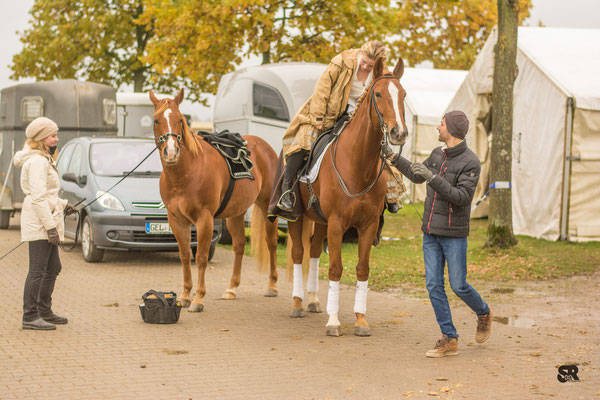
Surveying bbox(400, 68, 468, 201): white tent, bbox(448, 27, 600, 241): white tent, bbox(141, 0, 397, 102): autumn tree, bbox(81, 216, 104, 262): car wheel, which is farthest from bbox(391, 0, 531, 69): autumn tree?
bbox(81, 216, 104, 262): car wheel

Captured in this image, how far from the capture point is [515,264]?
13.1 metres

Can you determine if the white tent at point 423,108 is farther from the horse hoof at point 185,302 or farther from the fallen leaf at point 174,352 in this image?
the fallen leaf at point 174,352

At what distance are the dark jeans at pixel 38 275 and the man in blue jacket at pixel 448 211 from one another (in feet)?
11.6

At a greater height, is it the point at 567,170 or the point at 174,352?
the point at 567,170

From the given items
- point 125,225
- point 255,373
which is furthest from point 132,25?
point 255,373

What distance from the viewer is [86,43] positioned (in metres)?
38.6

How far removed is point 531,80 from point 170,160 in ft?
35.8

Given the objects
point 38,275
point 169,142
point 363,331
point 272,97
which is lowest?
point 363,331

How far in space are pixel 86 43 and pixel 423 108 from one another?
61.1ft

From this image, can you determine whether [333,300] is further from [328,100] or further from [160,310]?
[328,100]

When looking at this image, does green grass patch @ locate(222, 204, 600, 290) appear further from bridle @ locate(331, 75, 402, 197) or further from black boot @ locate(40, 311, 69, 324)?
black boot @ locate(40, 311, 69, 324)

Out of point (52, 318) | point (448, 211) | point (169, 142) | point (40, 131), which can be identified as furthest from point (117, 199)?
point (448, 211)

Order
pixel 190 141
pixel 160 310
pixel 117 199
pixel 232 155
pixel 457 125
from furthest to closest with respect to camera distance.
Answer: pixel 117 199
pixel 232 155
pixel 190 141
pixel 160 310
pixel 457 125

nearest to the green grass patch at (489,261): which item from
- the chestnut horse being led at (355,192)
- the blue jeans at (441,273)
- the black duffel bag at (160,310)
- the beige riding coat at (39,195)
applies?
the chestnut horse being led at (355,192)
